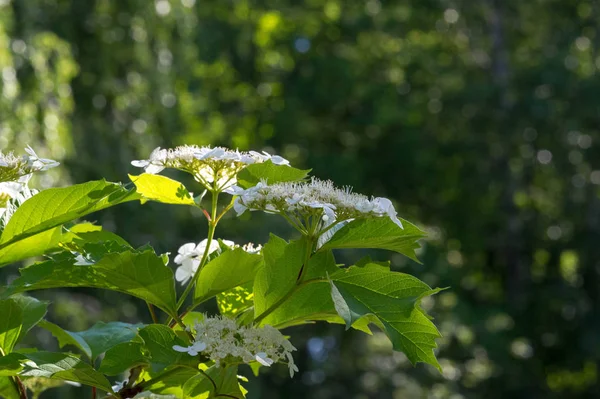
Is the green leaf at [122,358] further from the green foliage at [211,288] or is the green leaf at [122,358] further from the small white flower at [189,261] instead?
the small white flower at [189,261]

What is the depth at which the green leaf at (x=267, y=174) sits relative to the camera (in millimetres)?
852

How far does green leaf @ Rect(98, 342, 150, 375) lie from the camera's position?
2.56 ft

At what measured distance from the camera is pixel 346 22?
34.9 feet

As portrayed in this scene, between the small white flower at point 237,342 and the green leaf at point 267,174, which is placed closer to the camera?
the small white flower at point 237,342

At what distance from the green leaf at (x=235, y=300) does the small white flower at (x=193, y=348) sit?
0.41 feet

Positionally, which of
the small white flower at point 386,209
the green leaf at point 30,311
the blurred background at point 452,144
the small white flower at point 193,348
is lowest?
the blurred background at point 452,144

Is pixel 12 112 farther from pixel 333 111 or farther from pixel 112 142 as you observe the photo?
pixel 333 111

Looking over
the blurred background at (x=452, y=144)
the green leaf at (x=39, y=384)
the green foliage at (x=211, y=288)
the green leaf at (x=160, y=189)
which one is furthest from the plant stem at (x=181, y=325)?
the blurred background at (x=452, y=144)

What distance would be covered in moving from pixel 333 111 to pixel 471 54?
187 centimetres

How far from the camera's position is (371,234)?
0.80 metres

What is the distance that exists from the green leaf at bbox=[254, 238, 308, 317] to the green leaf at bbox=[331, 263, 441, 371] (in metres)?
0.04

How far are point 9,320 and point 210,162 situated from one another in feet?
0.73

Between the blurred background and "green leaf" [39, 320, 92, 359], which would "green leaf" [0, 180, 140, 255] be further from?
the blurred background

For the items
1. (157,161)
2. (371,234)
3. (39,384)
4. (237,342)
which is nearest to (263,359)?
(237,342)
